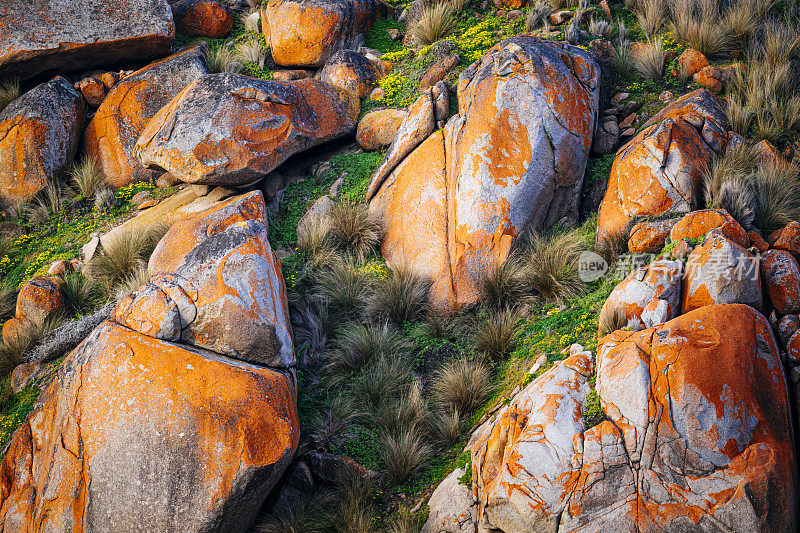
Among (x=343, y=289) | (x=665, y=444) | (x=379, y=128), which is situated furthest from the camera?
(x=379, y=128)

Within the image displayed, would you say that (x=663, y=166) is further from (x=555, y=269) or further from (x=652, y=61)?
(x=652, y=61)

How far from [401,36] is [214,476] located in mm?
7808

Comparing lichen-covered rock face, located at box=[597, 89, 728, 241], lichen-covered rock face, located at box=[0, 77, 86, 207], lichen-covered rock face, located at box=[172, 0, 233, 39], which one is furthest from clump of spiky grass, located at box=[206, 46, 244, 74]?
lichen-covered rock face, located at box=[597, 89, 728, 241]

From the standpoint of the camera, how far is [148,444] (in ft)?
13.2

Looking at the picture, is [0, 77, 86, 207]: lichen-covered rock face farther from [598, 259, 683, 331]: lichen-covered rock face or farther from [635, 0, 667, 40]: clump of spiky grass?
[635, 0, 667, 40]: clump of spiky grass

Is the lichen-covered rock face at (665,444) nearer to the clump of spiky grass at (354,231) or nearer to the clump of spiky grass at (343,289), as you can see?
the clump of spiky grass at (343,289)

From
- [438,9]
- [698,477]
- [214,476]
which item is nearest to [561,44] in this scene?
[438,9]

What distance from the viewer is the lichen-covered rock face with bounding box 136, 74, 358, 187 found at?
6.72 m

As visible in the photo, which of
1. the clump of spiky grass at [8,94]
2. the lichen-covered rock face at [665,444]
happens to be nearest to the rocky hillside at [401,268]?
the lichen-covered rock face at [665,444]

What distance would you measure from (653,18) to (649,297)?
555 cm

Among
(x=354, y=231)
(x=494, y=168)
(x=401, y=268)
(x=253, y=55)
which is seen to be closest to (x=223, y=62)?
(x=253, y=55)

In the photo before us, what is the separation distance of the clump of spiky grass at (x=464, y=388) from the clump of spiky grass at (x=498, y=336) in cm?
23

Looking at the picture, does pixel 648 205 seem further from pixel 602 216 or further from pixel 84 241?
pixel 84 241

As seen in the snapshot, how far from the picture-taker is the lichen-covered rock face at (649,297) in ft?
13.3
